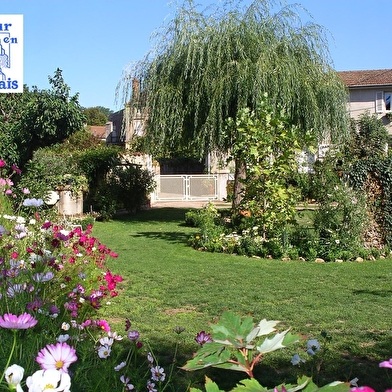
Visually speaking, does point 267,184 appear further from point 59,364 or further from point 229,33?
point 59,364

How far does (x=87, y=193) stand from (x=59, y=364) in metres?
16.8

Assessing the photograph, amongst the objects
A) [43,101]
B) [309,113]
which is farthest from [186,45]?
[43,101]

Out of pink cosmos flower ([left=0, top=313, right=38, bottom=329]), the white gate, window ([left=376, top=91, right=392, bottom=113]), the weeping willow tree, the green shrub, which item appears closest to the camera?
pink cosmos flower ([left=0, top=313, right=38, bottom=329])

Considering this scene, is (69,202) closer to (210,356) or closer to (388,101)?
(210,356)

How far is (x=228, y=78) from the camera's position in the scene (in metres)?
14.0

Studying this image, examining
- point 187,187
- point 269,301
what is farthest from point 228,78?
point 187,187

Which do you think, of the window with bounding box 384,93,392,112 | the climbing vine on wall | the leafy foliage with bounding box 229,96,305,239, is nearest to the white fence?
the window with bounding box 384,93,392,112

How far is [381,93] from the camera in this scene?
32625mm

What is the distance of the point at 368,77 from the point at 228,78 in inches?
897

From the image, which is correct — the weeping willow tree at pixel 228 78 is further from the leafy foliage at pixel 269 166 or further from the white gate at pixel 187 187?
the white gate at pixel 187 187

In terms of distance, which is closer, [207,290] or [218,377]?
[218,377]

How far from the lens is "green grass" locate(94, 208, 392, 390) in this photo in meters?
4.41

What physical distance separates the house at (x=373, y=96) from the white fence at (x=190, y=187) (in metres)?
11.6

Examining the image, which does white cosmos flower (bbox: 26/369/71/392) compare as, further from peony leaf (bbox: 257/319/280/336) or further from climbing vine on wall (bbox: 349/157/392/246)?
climbing vine on wall (bbox: 349/157/392/246)
